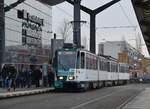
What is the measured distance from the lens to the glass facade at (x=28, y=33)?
158ft

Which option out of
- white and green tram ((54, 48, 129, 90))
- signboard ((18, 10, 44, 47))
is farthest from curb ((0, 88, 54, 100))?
signboard ((18, 10, 44, 47))

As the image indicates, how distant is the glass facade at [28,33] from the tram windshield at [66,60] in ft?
28.8

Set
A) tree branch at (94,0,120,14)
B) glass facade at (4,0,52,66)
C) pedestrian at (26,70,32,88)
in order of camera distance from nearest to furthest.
→ 1. pedestrian at (26,70,32,88)
2. glass facade at (4,0,52,66)
3. tree branch at (94,0,120,14)

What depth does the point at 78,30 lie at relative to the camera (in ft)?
171

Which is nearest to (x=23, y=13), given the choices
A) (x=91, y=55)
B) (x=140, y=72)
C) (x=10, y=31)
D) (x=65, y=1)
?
(x=10, y=31)

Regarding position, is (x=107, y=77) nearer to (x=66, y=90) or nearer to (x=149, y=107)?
(x=66, y=90)

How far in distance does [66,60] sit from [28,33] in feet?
57.0

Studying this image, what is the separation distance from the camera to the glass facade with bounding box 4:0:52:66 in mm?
48031

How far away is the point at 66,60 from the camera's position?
37.6m

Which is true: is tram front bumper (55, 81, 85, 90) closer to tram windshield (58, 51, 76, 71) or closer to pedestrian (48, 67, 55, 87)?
tram windshield (58, 51, 76, 71)

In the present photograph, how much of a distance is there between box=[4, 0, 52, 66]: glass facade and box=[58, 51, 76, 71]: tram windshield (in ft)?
28.8

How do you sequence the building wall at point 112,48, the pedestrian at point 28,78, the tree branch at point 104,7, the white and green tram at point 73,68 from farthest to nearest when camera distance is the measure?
the building wall at point 112,48 → the tree branch at point 104,7 → the pedestrian at point 28,78 → the white and green tram at point 73,68

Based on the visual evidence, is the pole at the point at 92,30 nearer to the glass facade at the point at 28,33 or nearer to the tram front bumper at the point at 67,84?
the glass facade at the point at 28,33

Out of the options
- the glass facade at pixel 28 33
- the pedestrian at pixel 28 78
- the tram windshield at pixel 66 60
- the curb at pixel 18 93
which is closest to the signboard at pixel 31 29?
the glass facade at pixel 28 33
